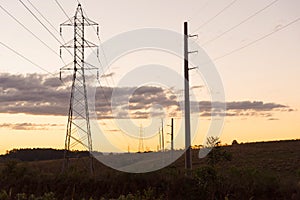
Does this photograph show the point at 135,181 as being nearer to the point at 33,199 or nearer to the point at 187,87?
the point at 187,87

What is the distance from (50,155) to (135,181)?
444 ft

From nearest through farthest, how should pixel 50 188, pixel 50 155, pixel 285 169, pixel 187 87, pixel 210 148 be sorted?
→ pixel 50 188, pixel 187 87, pixel 210 148, pixel 285 169, pixel 50 155

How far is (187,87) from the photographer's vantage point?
37281 mm

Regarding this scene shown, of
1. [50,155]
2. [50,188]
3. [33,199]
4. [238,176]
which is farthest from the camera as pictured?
[50,155]

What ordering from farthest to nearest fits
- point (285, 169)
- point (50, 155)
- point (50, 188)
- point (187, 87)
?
1. point (50, 155)
2. point (285, 169)
3. point (187, 87)
4. point (50, 188)

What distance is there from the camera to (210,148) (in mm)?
47969

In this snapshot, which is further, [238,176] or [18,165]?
[18,165]

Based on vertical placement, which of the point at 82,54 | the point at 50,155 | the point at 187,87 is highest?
the point at 82,54

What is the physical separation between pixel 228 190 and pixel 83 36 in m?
18.2

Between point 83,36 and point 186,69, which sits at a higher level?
point 83,36

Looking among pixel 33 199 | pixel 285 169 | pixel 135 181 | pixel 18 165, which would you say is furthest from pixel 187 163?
pixel 285 169

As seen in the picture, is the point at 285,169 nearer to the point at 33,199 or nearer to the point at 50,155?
the point at 33,199

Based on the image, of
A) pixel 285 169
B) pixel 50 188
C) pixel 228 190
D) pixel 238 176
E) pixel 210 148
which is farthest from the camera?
pixel 285 169

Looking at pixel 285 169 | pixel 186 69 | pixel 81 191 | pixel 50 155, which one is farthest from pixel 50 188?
pixel 50 155
